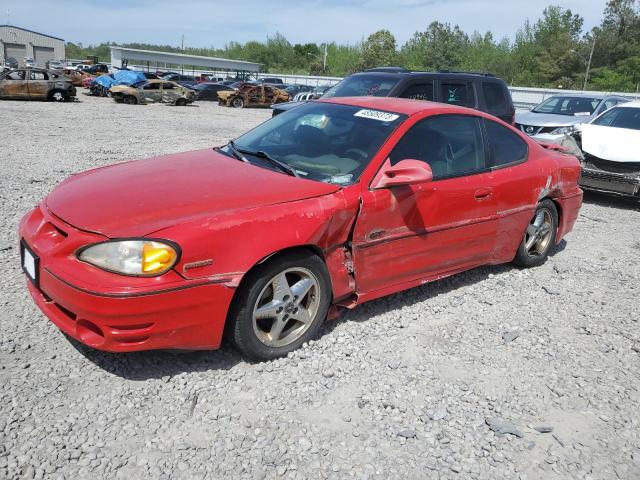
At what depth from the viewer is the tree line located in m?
57.5

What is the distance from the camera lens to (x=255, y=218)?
293 cm

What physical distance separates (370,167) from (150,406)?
1959 millimetres

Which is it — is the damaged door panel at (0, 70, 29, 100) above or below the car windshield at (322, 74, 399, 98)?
below

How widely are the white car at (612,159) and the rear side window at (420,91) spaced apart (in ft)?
8.28

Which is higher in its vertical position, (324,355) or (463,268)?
(463,268)

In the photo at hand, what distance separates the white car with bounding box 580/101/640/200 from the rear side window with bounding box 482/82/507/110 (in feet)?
4.51

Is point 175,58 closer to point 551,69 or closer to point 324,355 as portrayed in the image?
point 551,69

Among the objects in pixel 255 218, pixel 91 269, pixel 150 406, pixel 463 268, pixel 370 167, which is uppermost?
pixel 370 167

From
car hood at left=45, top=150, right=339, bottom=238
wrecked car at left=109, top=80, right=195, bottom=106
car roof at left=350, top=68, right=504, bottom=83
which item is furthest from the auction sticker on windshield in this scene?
wrecked car at left=109, top=80, right=195, bottom=106

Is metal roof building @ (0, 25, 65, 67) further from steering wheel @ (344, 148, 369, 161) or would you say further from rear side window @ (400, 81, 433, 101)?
steering wheel @ (344, 148, 369, 161)

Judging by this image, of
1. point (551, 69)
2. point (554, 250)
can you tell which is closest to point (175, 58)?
point (551, 69)

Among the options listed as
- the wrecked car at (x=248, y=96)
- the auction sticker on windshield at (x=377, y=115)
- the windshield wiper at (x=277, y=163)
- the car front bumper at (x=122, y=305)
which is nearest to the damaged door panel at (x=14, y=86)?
the wrecked car at (x=248, y=96)

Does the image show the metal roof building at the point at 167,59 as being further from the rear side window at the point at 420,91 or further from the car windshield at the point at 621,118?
the car windshield at the point at 621,118

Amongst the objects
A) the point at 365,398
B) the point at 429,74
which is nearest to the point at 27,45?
the point at 429,74
